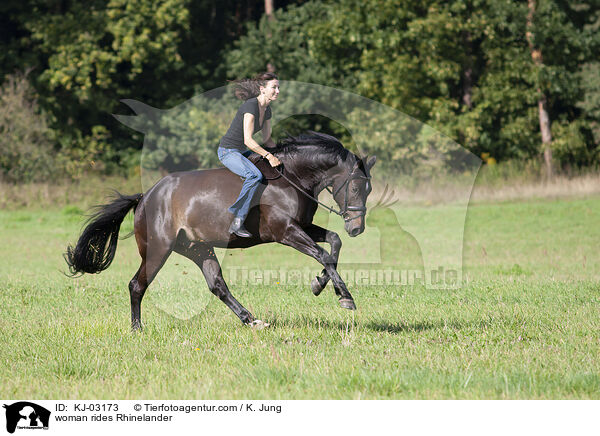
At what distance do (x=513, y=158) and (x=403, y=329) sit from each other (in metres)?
24.9

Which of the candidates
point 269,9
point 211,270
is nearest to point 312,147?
point 211,270

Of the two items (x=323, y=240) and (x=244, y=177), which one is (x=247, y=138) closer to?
(x=244, y=177)

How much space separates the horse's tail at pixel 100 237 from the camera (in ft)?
31.0

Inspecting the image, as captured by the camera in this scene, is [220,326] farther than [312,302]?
No

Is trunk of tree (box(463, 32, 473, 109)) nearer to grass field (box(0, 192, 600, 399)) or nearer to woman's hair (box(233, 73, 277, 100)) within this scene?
grass field (box(0, 192, 600, 399))

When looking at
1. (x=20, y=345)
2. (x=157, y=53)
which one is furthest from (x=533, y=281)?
(x=157, y=53)

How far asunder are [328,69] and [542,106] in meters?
9.58

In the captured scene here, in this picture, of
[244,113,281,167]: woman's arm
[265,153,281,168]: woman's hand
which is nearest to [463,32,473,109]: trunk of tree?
[265,153,281,168]: woman's hand

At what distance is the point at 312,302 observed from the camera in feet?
34.3

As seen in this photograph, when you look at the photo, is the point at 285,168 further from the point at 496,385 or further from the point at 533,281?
the point at 533,281

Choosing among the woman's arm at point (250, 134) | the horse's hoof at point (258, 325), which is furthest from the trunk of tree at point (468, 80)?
the horse's hoof at point (258, 325)

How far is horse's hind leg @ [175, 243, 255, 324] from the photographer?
8.80 m

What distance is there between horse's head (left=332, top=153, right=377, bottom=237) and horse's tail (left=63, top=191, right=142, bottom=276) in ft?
9.63
